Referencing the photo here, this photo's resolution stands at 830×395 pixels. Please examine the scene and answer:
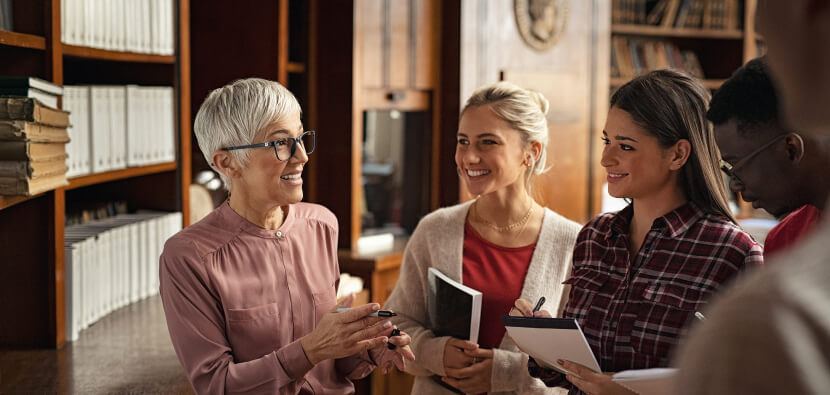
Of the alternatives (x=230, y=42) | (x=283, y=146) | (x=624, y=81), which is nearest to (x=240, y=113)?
(x=283, y=146)

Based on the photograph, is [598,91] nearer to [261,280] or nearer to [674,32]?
[674,32]

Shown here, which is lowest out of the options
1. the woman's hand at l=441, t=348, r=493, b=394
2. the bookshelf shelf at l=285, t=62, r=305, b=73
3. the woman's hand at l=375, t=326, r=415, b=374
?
the woman's hand at l=441, t=348, r=493, b=394

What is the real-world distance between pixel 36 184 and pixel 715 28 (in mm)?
5015

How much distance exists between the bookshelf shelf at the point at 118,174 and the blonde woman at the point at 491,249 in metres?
1.11

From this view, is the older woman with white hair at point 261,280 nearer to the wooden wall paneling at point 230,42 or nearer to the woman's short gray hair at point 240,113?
the woman's short gray hair at point 240,113

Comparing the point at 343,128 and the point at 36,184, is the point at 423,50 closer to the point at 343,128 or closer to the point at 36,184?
the point at 343,128

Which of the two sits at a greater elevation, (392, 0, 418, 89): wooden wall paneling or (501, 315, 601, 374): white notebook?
(392, 0, 418, 89): wooden wall paneling

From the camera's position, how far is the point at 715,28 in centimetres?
578

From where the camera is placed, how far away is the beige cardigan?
7.30 ft

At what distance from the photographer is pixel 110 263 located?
2869 millimetres

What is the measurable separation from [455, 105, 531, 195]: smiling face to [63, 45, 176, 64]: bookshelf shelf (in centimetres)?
128

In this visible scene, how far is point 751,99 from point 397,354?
1011 mm

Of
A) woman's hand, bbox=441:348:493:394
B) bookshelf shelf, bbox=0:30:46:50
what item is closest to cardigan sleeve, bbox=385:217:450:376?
woman's hand, bbox=441:348:493:394

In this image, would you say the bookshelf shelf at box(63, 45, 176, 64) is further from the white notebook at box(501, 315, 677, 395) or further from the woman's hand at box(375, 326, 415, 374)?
the white notebook at box(501, 315, 677, 395)
